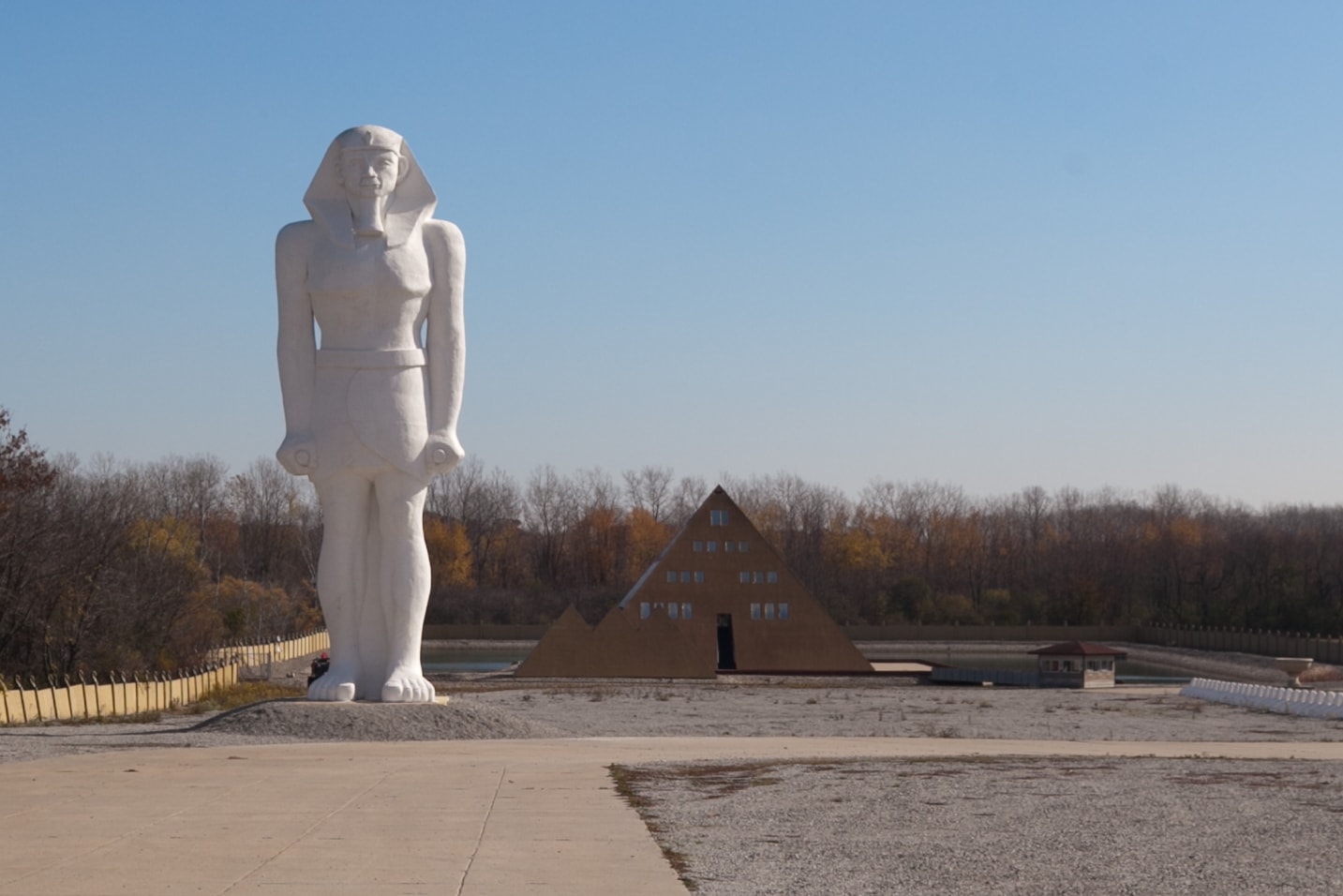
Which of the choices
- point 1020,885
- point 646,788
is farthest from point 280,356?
point 1020,885

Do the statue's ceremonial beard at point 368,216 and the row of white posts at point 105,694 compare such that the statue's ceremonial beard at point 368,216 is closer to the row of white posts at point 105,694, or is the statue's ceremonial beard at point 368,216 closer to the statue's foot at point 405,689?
the row of white posts at point 105,694

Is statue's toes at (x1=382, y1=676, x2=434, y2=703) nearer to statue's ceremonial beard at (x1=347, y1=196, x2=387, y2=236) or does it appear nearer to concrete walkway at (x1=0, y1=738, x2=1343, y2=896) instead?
Answer: concrete walkway at (x1=0, y1=738, x2=1343, y2=896)

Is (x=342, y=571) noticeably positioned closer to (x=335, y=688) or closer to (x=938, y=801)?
(x=335, y=688)

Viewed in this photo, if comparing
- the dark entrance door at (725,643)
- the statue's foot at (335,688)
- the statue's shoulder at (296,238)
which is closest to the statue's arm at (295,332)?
the statue's shoulder at (296,238)

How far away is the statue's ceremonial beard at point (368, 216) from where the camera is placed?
→ 15828 mm

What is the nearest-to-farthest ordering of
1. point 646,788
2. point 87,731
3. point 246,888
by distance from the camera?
point 246,888 → point 646,788 → point 87,731

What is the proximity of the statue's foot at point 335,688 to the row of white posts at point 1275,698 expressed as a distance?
14496 mm

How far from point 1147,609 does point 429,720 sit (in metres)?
68.3

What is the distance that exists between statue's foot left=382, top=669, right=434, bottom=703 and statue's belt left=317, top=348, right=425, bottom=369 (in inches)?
125

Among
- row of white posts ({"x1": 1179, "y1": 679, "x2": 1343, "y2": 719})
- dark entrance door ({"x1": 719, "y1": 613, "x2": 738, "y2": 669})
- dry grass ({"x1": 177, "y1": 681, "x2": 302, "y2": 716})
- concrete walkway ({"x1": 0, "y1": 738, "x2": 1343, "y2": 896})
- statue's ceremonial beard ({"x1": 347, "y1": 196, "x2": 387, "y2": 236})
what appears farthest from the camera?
dark entrance door ({"x1": 719, "y1": 613, "x2": 738, "y2": 669})

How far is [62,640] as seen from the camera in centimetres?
2927

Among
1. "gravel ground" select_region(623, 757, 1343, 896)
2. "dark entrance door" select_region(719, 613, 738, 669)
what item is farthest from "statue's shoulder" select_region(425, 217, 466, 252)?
"dark entrance door" select_region(719, 613, 738, 669)

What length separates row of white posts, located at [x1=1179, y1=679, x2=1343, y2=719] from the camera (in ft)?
76.6

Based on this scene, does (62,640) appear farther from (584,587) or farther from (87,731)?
(584,587)
